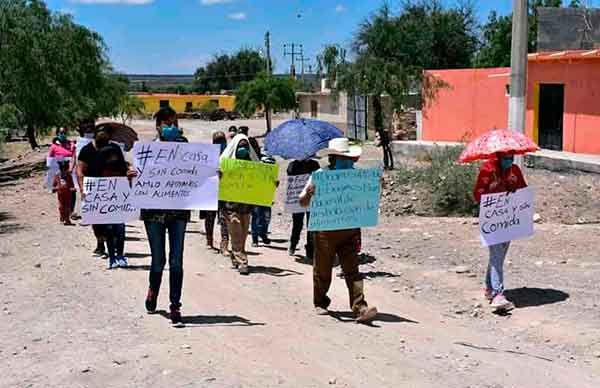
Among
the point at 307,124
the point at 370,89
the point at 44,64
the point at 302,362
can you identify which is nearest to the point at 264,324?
the point at 302,362

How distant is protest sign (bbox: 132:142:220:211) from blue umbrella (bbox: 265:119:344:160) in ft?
10.3

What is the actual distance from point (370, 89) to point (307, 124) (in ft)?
48.6

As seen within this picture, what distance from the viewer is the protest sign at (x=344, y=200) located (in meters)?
7.77

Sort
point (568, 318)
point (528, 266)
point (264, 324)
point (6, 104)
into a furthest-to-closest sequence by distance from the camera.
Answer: point (6, 104), point (528, 266), point (568, 318), point (264, 324)

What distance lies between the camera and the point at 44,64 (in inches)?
1307

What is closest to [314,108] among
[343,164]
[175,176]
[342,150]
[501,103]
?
[501,103]

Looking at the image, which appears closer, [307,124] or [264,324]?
[264,324]

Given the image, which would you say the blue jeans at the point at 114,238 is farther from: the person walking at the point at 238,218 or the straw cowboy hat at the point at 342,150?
the straw cowboy hat at the point at 342,150

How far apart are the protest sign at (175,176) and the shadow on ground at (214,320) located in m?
1.00

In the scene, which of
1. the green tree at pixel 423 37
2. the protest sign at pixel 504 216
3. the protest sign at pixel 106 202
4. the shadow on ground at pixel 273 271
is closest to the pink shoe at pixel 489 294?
the protest sign at pixel 504 216

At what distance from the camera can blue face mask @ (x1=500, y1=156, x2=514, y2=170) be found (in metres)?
8.43

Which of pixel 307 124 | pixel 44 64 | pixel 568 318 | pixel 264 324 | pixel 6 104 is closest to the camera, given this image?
pixel 264 324

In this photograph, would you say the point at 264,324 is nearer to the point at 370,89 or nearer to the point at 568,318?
the point at 568,318

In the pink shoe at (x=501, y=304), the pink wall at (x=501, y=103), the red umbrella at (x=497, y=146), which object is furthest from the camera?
the pink wall at (x=501, y=103)
